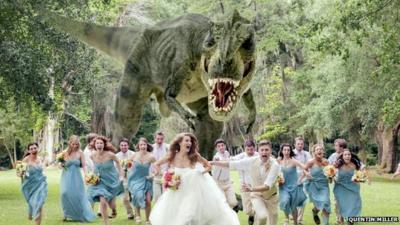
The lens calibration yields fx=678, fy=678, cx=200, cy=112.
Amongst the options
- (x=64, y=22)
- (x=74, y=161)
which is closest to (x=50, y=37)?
(x=64, y=22)

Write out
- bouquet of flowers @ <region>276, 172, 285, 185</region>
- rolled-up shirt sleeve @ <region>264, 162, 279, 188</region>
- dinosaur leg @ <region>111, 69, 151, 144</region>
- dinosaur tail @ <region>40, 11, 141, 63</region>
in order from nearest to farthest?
rolled-up shirt sleeve @ <region>264, 162, 279, 188</region>
bouquet of flowers @ <region>276, 172, 285, 185</region>
dinosaur leg @ <region>111, 69, 151, 144</region>
dinosaur tail @ <region>40, 11, 141, 63</region>

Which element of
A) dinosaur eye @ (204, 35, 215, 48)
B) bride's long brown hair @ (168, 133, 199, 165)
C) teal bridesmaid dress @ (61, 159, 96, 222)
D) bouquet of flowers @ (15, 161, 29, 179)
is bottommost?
teal bridesmaid dress @ (61, 159, 96, 222)

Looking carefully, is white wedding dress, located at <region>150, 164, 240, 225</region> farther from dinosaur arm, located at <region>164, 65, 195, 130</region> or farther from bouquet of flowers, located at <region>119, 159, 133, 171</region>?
bouquet of flowers, located at <region>119, 159, 133, 171</region>

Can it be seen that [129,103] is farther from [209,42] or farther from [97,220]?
[97,220]

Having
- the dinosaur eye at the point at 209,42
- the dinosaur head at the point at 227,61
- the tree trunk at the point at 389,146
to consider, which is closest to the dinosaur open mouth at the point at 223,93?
the dinosaur head at the point at 227,61

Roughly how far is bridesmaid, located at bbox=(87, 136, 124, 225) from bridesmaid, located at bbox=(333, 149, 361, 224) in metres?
3.31

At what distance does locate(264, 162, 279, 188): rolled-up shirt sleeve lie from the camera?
829 centimetres

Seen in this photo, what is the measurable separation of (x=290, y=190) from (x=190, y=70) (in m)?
2.39

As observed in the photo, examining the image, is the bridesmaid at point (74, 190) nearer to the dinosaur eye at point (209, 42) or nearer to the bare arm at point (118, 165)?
the bare arm at point (118, 165)

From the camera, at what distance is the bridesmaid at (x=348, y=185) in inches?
390

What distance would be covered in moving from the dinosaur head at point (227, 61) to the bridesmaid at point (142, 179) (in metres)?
2.57

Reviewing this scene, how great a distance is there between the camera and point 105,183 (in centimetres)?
1033

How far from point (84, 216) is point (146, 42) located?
3358 mm

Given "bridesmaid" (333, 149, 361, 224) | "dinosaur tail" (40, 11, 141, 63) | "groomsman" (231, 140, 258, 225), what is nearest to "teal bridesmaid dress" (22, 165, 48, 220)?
"dinosaur tail" (40, 11, 141, 63)
